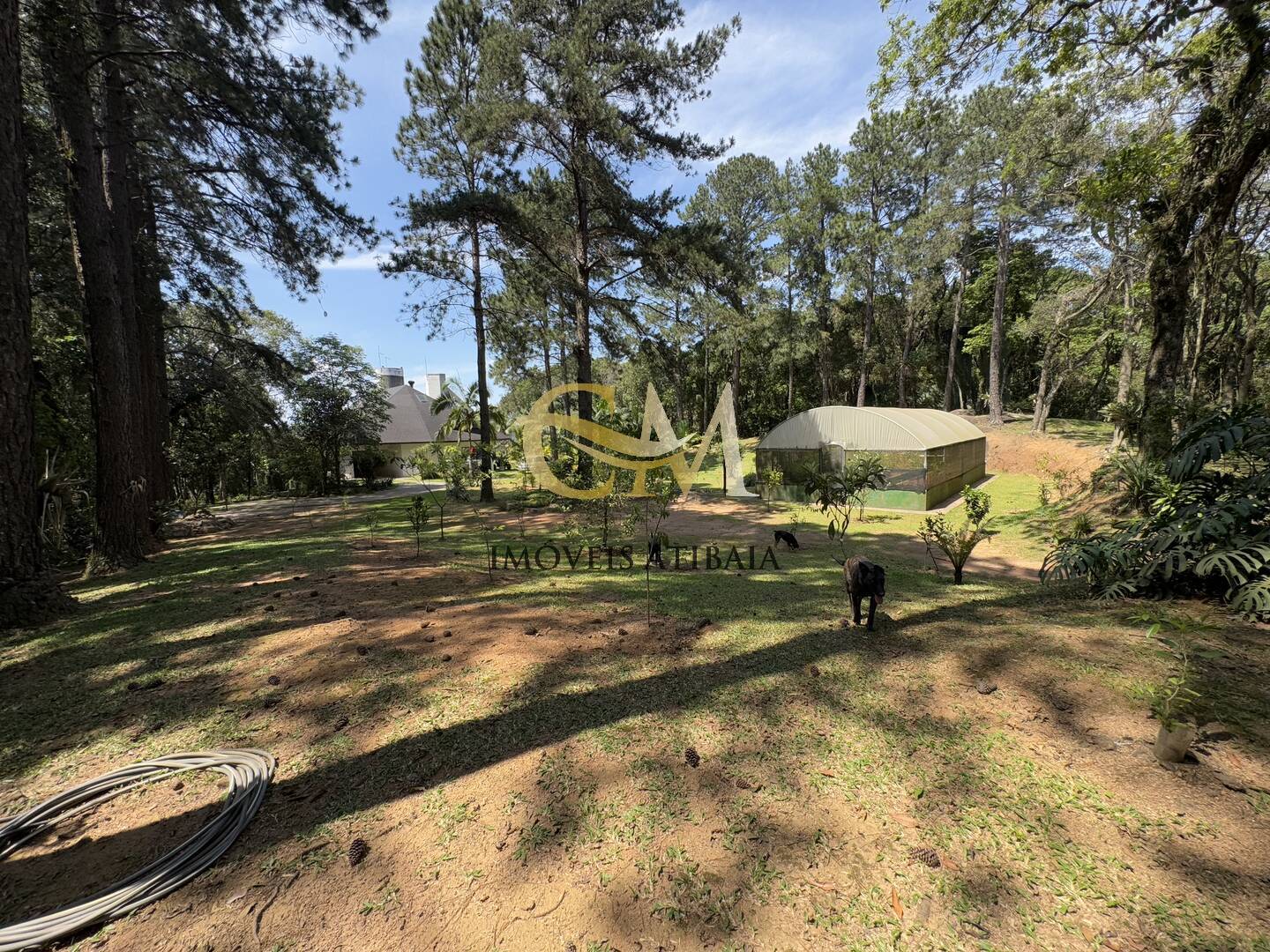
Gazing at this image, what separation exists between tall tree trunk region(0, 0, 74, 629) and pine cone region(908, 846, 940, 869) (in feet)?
26.8

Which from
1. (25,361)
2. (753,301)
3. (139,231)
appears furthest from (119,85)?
(753,301)

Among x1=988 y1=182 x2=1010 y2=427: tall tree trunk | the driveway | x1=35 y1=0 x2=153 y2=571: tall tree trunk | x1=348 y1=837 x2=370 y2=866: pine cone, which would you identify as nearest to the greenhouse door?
the driveway

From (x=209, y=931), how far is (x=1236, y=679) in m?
5.84

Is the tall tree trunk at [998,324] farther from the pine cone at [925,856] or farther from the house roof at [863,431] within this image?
the pine cone at [925,856]

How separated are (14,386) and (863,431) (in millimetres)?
16745

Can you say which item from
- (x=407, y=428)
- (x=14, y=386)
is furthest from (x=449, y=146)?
(x=407, y=428)

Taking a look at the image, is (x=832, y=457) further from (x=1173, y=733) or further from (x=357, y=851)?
(x=357, y=851)

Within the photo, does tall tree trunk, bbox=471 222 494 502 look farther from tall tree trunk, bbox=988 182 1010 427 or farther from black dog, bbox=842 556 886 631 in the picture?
tall tree trunk, bbox=988 182 1010 427

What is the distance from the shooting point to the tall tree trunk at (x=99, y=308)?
6746 mm

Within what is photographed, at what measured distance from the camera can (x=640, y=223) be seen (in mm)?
12828

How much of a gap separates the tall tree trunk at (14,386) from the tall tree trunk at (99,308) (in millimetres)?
2403

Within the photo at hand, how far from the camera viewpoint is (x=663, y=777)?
2.71 metres

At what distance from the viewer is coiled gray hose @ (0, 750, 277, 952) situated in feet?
5.94

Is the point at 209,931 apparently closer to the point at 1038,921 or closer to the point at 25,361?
the point at 1038,921
